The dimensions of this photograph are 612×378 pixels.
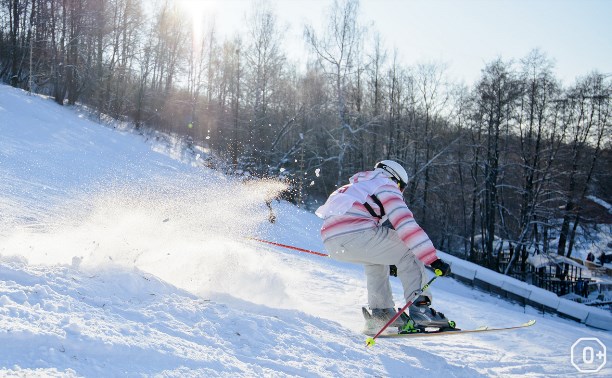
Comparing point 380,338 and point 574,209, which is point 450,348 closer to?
point 380,338

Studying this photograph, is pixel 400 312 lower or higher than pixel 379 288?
lower

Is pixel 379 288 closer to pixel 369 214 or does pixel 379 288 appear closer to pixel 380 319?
pixel 380 319

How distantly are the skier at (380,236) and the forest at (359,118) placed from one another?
17.0m

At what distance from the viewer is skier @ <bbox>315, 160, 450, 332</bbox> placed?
4455 mm

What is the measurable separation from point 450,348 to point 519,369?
68 centimetres

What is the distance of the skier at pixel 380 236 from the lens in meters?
4.45

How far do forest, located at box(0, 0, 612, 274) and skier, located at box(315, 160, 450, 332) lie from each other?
17.0 m

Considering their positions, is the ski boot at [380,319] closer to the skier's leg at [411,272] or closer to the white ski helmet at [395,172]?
the skier's leg at [411,272]

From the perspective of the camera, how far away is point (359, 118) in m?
27.3

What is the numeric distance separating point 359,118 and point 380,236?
922 inches

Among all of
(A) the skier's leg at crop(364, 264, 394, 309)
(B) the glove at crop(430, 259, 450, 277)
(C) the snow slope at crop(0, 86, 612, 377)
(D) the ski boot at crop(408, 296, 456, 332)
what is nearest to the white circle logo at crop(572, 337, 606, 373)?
(C) the snow slope at crop(0, 86, 612, 377)

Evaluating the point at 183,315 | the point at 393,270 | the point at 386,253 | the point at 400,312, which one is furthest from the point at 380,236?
the point at 183,315

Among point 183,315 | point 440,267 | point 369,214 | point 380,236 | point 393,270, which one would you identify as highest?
point 369,214

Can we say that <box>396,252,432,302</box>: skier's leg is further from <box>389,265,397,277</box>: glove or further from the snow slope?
the snow slope
